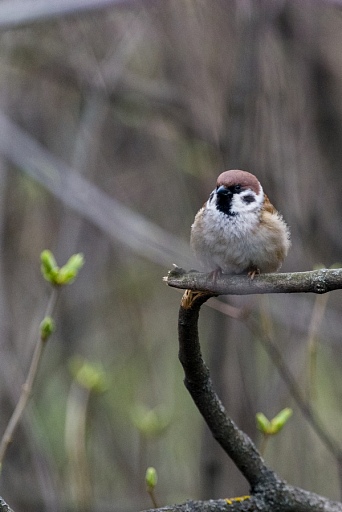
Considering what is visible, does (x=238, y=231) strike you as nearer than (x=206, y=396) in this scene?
No

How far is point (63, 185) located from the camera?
3969 mm

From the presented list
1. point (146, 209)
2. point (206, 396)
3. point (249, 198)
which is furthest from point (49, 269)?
point (146, 209)

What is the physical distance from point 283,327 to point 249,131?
123 cm

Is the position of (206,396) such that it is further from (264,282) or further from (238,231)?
(238,231)

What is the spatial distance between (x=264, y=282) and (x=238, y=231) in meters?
0.99

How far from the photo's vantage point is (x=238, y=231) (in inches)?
105

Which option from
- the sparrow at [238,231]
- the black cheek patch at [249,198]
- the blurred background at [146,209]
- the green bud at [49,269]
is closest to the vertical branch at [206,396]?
the green bud at [49,269]

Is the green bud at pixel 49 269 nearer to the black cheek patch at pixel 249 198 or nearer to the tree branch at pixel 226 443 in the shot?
the tree branch at pixel 226 443

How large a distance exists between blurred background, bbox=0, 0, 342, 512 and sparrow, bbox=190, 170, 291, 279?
34.6 inches

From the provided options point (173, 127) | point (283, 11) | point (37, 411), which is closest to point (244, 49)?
point (283, 11)

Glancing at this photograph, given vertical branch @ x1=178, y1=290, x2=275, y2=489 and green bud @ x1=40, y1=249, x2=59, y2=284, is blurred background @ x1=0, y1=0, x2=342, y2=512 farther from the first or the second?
vertical branch @ x1=178, y1=290, x2=275, y2=489

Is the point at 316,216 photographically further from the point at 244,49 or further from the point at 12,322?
the point at 12,322

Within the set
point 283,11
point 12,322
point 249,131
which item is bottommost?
point 12,322

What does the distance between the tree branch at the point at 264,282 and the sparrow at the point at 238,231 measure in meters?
0.60
